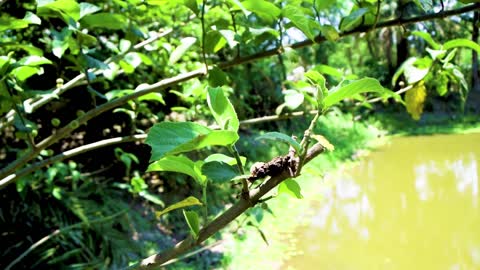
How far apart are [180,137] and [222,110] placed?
8 cm

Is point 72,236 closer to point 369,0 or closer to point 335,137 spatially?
point 369,0

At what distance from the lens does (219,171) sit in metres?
0.49

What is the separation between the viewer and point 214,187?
468cm

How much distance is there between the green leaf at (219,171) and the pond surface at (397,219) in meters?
3.45

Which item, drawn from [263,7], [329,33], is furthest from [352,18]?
[263,7]

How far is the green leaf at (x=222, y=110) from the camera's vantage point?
1.57 feet

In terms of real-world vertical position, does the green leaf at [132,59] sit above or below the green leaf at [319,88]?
below

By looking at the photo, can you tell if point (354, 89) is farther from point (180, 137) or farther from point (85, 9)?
point (85, 9)

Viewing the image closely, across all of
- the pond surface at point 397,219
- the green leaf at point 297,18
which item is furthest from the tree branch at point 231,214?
the pond surface at point 397,219

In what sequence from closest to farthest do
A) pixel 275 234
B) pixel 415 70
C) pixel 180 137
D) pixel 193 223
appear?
pixel 180 137 → pixel 193 223 → pixel 415 70 → pixel 275 234

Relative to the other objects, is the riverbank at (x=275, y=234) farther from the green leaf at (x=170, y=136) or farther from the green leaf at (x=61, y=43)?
the green leaf at (x=61, y=43)

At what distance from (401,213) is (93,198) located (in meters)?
3.42

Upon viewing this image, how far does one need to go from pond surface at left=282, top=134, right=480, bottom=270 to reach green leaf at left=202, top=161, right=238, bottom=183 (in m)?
3.45

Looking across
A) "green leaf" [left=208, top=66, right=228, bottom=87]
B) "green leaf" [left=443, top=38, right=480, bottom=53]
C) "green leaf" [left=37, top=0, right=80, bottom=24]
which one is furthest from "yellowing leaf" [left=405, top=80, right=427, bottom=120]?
"green leaf" [left=37, top=0, right=80, bottom=24]
